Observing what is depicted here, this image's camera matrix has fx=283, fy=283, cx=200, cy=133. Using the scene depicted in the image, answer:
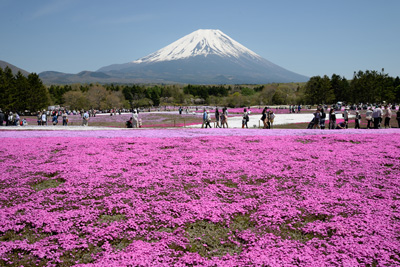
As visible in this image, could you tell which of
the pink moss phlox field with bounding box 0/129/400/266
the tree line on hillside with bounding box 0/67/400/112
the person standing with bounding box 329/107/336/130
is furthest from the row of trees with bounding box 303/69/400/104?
the pink moss phlox field with bounding box 0/129/400/266

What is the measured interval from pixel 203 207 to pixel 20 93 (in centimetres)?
A: 9968

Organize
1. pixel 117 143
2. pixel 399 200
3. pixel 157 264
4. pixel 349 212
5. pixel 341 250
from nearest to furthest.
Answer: pixel 157 264
pixel 341 250
pixel 349 212
pixel 399 200
pixel 117 143

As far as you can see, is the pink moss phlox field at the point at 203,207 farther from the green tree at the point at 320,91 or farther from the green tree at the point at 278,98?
the green tree at the point at 278,98

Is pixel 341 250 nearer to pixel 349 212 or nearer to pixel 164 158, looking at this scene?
pixel 349 212

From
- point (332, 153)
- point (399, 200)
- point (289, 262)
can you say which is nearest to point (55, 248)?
point (289, 262)

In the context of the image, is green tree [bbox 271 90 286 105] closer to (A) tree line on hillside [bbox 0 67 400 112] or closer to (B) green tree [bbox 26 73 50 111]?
(A) tree line on hillside [bbox 0 67 400 112]

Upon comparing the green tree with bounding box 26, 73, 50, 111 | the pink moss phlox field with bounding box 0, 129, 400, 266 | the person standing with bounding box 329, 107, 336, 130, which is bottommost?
the pink moss phlox field with bounding box 0, 129, 400, 266

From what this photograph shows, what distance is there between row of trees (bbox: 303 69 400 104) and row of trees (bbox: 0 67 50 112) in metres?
106

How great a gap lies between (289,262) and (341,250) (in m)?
1.37

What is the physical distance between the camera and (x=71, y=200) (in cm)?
914

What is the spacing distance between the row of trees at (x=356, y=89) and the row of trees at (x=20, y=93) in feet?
346

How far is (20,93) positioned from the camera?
293 feet

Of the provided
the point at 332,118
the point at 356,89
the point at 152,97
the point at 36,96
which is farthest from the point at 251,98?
the point at 332,118

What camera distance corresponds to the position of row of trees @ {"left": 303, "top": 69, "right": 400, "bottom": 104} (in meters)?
115
